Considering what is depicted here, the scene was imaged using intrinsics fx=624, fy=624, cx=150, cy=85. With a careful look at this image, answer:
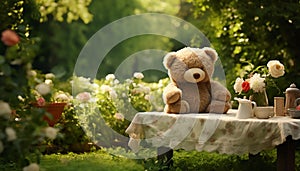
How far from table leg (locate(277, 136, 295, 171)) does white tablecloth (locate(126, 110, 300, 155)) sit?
0.11 metres

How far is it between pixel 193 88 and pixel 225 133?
2.66ft

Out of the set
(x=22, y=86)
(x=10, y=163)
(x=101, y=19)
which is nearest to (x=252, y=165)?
(x=10, y=163)

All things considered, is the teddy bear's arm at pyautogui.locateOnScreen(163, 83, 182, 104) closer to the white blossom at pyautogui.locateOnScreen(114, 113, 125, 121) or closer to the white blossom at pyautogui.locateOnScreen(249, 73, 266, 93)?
the white blossom at pyautogui.locateOnScreen(249, 73, 266, 93)

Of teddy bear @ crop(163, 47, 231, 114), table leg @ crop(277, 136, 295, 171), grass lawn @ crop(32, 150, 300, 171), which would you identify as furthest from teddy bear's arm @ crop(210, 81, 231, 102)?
table leg @ crop(277, 136, 295, 171)

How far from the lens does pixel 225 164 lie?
5.93 meters

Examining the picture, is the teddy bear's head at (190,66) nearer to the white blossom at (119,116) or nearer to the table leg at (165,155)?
the table leg at (165,155)

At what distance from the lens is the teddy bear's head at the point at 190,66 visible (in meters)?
5.47

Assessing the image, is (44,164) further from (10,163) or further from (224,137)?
(224,137)

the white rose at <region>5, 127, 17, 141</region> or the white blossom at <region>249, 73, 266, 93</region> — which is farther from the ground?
the white blossom at <region>249, 73, 266, 93</region>

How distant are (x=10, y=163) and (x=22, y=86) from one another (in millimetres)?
2467

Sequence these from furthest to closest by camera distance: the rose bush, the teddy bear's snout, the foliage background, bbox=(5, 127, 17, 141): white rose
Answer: the foliage background
the rose bush
the teddy bear's snout
bbox=(5, 127, 17, 141): white rose

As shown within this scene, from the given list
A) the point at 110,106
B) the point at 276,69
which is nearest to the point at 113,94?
the point at 110,106

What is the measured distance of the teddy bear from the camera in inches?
211

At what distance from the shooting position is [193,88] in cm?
550
